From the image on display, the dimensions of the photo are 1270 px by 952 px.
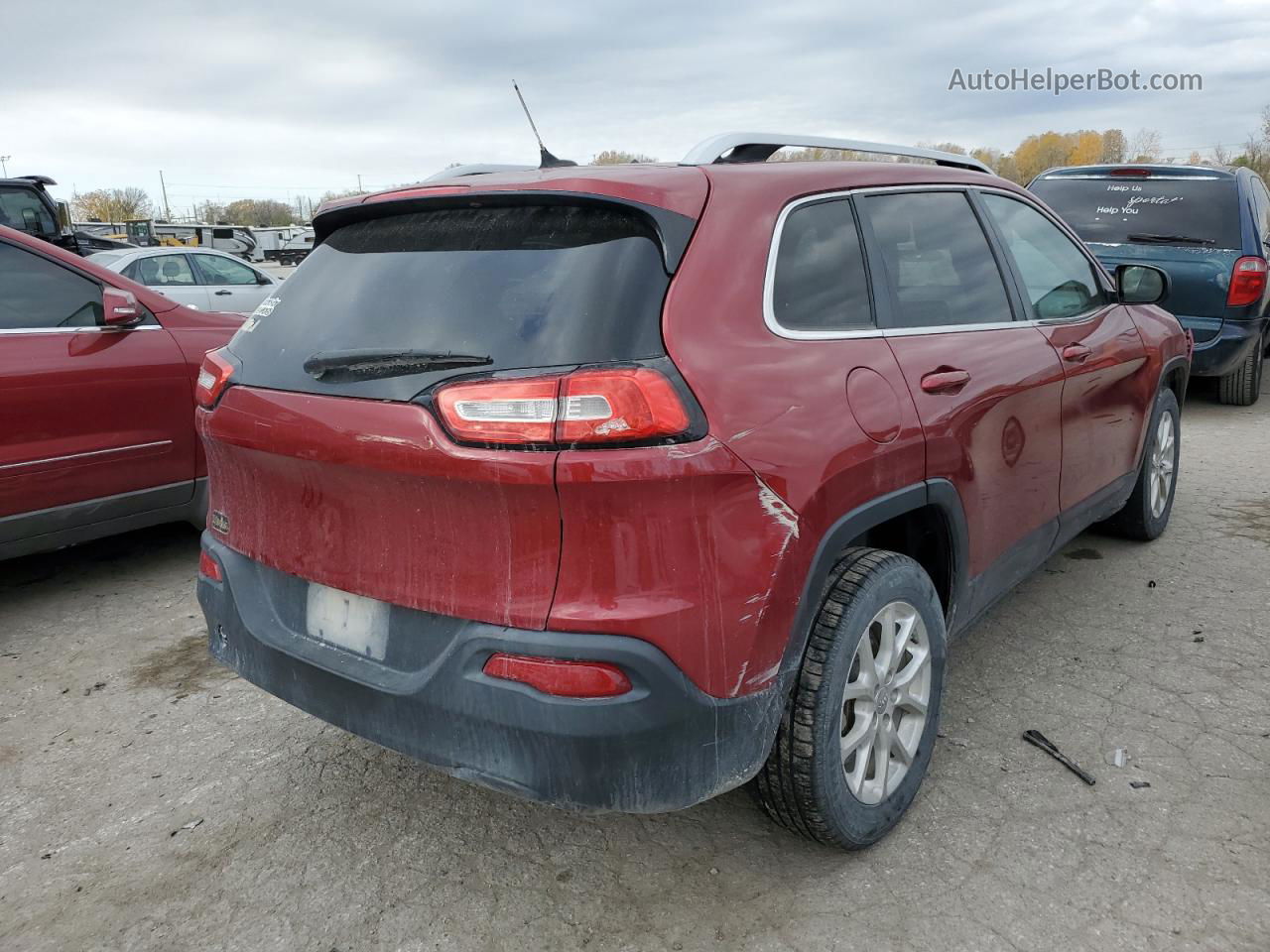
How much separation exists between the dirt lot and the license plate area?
0.66 metres

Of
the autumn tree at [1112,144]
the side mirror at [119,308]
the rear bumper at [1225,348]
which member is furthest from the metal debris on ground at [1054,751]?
the autumn tree at [1112,144]

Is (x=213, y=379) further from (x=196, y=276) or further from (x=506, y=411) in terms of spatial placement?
(x=196, y=276)

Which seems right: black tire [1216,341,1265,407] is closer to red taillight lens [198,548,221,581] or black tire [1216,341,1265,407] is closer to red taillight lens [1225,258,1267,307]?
red taillight lens [1225,258,1267,307]

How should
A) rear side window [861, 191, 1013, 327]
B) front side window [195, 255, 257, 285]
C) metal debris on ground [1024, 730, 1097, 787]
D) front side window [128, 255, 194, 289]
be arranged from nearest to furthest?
1. rear side window [861, 191, 1013, 327]
2. metal debris on ground [1024, 730, 1097, 787]
3. front side window [128, 255, 194, 289]
4. front side window [195, 255, 257, 285]

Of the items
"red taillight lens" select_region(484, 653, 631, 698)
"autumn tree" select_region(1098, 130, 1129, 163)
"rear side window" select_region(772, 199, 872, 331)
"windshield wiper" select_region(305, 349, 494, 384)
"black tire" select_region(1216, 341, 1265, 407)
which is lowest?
"black tire" select_region(1216, 341, 1265, 407)

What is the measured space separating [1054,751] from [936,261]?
5.00ft


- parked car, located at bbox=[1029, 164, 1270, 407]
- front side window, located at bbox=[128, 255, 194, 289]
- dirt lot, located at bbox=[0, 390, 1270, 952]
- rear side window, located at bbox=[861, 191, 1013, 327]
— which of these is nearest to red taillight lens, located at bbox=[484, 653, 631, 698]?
dirt lot, located at bbox=[0, 390, 1270, 952]

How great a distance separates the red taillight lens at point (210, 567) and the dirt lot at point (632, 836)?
2.23ft

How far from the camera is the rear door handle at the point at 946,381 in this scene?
8.41 feet

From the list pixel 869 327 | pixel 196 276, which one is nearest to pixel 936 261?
pixel 869 327

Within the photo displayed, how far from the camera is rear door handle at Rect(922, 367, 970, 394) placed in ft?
8.41

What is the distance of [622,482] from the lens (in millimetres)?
1862

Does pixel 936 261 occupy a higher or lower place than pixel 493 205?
lower

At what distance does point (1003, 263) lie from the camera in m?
3.24
